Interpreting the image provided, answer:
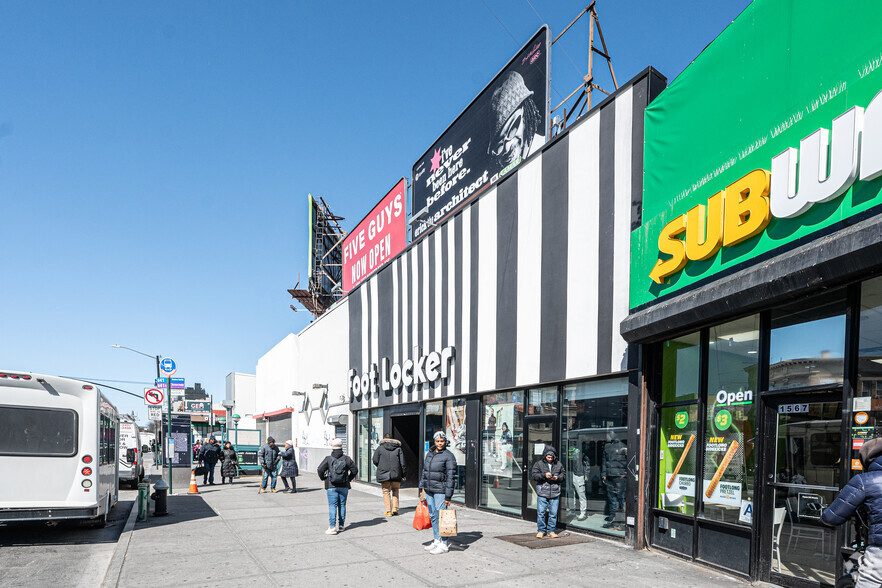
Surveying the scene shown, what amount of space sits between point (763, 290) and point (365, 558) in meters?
6.06

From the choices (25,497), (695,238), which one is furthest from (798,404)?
(25,497)

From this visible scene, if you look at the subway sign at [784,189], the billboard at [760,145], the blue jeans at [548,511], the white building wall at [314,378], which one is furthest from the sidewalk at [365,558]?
the white building wall at [314,378]

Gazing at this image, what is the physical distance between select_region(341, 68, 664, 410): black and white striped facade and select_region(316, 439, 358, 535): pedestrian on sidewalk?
3.82m

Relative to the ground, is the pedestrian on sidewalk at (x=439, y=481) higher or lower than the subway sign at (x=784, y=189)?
lower

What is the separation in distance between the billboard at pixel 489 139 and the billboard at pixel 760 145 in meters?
4.86

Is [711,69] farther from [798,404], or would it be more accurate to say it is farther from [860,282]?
[798,404]

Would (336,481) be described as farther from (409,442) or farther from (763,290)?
(409,442)

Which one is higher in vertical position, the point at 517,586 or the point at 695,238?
the point at 695,238

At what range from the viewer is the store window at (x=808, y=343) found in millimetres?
6359

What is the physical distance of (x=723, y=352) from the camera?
8.02 m

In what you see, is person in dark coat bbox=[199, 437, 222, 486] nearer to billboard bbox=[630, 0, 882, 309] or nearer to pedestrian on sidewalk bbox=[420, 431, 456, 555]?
pedestrian on sidewalk bbox=[420, 431, 456, 555]

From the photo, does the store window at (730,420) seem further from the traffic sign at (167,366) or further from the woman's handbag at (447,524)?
the traffic sign at (167,366)

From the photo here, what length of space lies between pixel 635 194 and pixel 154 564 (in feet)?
28.2

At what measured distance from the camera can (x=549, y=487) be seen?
973 centimetres
